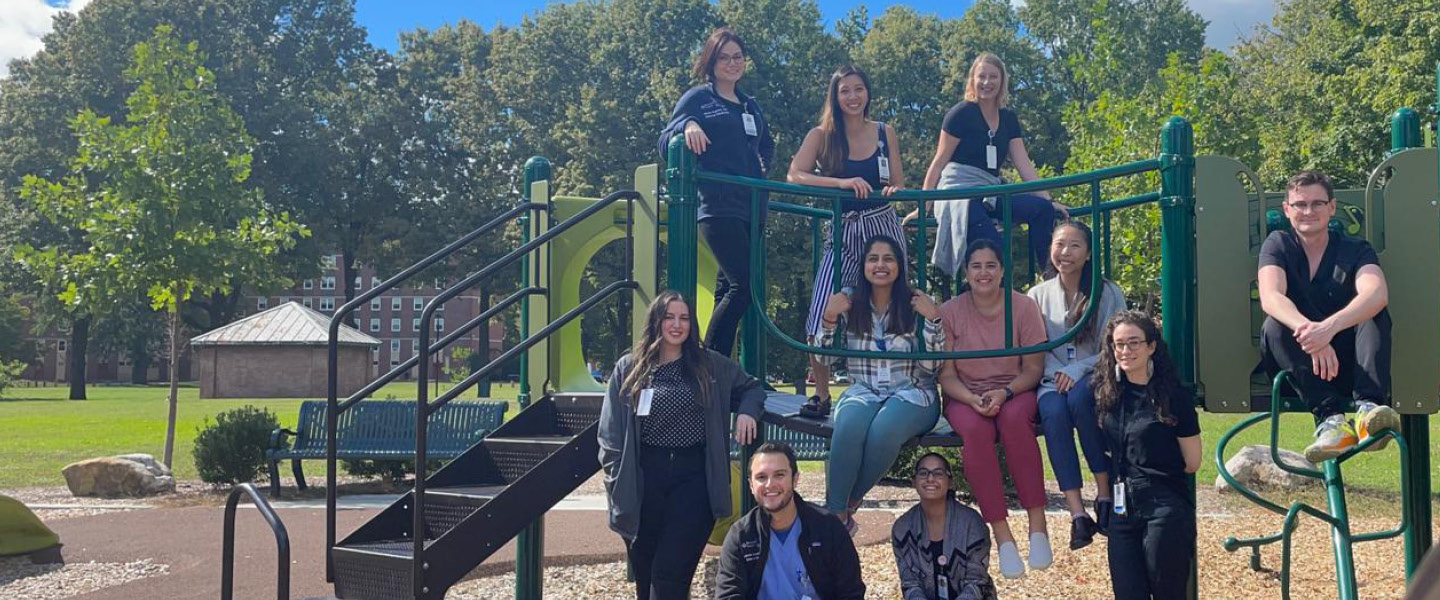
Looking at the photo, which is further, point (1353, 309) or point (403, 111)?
point (403, 111)

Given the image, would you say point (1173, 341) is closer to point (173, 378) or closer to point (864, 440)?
point (864, 440)

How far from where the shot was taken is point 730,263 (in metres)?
5.71

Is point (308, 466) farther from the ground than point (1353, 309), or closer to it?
closer to it

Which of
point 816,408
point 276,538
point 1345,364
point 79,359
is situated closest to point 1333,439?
point 1345,364

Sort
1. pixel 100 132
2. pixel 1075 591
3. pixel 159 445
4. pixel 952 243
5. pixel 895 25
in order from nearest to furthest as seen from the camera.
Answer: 1. pixel 952 243
2. pixel 1075 591
3. pixel 100 132
4. pixel 159 445
5. pixel 895 25

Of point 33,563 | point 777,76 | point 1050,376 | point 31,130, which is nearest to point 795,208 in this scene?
point 1050,376

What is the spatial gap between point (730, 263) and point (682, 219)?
0.41 meters

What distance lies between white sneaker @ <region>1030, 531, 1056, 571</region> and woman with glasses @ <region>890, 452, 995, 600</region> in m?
0.24

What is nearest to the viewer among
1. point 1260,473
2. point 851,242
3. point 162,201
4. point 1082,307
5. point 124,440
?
point 1082,307

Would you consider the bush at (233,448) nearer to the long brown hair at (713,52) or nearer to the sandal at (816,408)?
the long brown hair at (713,52)

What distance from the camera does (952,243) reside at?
19.0 feet

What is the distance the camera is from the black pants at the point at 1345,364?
4508 millimetres

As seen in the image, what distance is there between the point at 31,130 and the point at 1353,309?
43.4m

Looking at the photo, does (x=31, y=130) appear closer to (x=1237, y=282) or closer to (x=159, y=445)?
(x=159, y=445)
